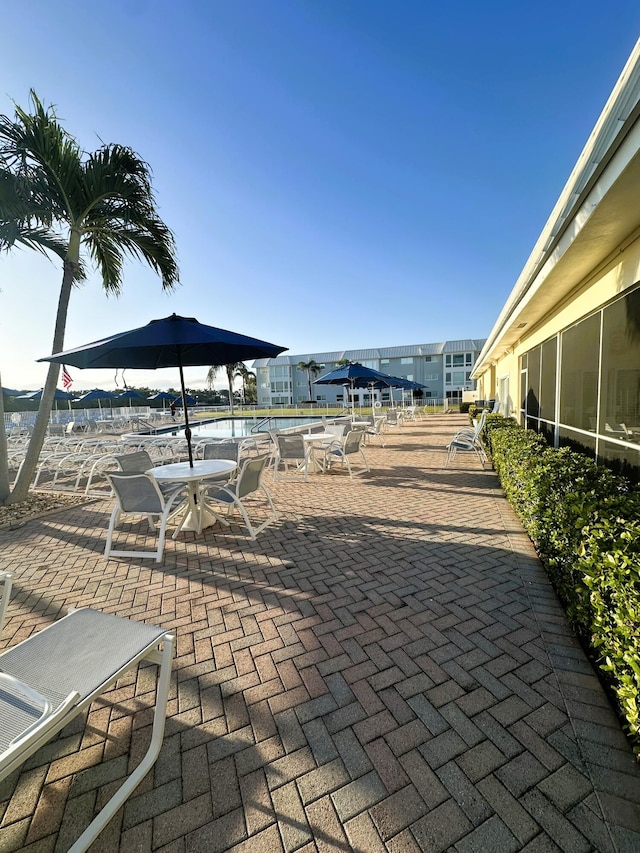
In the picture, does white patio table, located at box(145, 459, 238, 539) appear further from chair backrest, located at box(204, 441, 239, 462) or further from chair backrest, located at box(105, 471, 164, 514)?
chair backrest, located at box(204, 441, 239, 462)

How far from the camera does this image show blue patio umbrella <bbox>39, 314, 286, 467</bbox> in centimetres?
368

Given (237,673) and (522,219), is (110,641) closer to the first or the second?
(237,673)

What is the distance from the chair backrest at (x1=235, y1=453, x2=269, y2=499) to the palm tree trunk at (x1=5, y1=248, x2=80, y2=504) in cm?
395

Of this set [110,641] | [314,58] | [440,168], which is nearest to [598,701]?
[110,641]

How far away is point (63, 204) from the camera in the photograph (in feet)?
18.6

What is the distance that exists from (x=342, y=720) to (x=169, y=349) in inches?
192

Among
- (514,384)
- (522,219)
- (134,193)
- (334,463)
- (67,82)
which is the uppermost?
(522,219)

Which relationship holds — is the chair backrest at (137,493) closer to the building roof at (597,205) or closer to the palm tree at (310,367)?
the building roof at (597,205)

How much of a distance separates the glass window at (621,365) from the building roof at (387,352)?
39.0 metres

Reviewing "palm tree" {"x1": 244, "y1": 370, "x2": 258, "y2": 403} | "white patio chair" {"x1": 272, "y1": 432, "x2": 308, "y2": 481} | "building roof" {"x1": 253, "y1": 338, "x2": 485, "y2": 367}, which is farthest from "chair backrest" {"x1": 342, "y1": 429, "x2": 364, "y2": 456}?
"palm tree" {"x1": 244, "y1": 370, "x2": 258, "y2": 403}

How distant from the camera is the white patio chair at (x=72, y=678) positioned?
1.13 metres

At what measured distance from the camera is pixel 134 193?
6.05 m

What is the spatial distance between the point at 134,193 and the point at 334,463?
258 inches


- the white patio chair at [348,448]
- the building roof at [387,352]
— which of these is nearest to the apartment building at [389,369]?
the building roof at [387,352]
